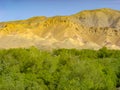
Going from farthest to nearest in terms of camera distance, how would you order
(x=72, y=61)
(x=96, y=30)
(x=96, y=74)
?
(x=96, y=30), (x=72, y=61), (x=96, y=74)

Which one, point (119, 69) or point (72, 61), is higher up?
point (72, 61)

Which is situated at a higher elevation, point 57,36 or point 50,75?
point 50,75

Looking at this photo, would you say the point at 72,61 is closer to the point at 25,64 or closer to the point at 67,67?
the point at 67,67

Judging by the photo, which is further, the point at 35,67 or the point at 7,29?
the point at 7,29

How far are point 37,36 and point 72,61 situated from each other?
115 meters

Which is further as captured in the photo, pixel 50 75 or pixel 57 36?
pixel 57 36

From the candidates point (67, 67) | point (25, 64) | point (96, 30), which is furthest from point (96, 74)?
point (96, 30)

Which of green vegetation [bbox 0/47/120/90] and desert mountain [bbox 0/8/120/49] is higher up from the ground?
green vegetation [bbox 0/47/120/90]

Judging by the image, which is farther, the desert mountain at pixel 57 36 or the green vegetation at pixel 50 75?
the desert mountain at pixel 57 36

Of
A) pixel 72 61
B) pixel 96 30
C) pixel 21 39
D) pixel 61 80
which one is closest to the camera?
pixel 61 80

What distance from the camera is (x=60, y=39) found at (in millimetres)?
146500

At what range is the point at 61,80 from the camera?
104 feet

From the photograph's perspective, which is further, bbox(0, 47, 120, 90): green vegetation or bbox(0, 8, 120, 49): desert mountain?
bbox(0, 8, 120, 49): desert mountain

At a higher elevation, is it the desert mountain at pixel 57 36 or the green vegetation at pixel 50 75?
the green vegetation at pixel 50 75
